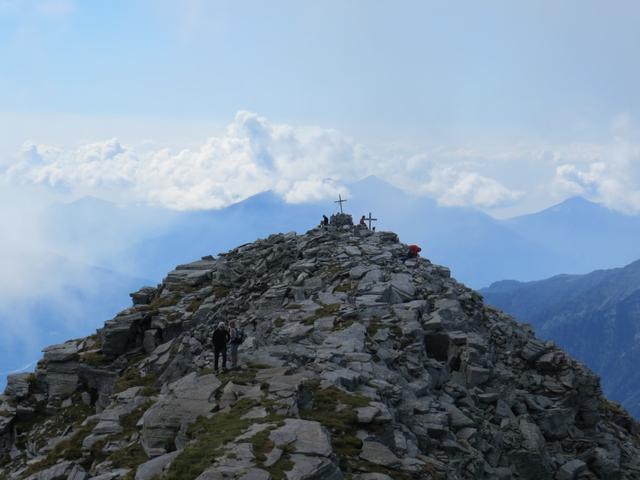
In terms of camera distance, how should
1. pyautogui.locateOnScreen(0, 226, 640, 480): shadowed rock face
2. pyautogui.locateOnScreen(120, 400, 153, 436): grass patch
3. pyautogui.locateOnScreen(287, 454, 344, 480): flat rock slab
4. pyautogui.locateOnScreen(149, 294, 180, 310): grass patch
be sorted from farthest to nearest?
1. pyautogui.locateOnScreen(149, 294, 180, 310): grass patch
2. pyautogui.locateOnScreen(120, 400, 153, 436): grass patch
3. pyautogui.locateOnScreen(0, 226, 640, 480): shadowed rock face
4. pyautogui.locateOnScreen(287, 454, 344, 480): flat rock slab

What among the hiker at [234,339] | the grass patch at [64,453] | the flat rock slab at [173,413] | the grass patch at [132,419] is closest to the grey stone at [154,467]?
the flat rock slab at [173,413]

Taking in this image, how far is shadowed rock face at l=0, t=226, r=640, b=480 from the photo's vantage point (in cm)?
2336

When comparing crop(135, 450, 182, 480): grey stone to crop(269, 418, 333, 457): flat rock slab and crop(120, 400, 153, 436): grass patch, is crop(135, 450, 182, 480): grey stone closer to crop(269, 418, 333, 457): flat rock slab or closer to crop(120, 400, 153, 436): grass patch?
crop(269, 418, 333, 457): flat rock slab

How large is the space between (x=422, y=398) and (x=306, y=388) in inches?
346

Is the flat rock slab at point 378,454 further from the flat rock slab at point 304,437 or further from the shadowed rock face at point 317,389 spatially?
the flat rock slab at point 304,437

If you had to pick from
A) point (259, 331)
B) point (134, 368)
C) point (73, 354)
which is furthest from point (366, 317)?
point (73, 354)

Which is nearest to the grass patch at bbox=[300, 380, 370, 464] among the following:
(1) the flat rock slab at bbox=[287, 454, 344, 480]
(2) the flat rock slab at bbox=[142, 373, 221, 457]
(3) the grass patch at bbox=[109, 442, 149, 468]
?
(1) the flat rock slab at bbox=[287, 454, 344, 480]

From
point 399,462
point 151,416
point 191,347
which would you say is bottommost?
point 399,462

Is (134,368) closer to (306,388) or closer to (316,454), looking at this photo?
(306,388)

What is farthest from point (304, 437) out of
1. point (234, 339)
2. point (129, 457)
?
point (234, 339)

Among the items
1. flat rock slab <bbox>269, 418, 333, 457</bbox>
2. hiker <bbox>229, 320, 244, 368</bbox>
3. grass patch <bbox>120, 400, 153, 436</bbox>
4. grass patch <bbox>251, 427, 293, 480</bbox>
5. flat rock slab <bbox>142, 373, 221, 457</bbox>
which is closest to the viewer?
grass patch <bbox>251, 427, 293, 480</bbox>

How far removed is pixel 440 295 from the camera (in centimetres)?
5106

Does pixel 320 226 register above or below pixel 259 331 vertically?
above

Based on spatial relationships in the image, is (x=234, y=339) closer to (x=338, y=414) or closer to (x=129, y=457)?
(x=129, y=457)
